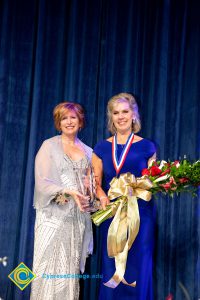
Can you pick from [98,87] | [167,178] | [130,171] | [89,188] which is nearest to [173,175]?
[167,178]

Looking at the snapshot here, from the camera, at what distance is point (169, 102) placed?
378 cm

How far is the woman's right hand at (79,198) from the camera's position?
2908mm

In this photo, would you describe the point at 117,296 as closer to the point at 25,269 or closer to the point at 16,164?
the point at 25,269

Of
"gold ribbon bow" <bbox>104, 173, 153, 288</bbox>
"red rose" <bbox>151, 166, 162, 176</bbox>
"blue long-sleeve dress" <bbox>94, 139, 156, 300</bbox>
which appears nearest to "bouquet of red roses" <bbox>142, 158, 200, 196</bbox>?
"red rose" <bbox>151, 166, 162, 176</bbox>

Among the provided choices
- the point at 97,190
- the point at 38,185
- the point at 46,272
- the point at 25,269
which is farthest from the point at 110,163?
the point at 25,269

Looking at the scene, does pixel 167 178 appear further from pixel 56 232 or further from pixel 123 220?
pixel 56 232

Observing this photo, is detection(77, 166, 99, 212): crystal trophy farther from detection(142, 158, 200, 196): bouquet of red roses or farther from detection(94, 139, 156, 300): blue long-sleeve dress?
detection(142, 158, 200, 196): bouquet of red roses

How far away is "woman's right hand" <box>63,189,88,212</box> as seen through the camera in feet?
9.54

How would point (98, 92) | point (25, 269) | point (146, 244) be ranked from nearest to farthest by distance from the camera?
point (146, 244)
point (25, 269)
point (98, 92)

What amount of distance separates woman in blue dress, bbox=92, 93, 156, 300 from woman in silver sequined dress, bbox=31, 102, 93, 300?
152 mm

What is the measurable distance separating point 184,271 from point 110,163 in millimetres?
1229

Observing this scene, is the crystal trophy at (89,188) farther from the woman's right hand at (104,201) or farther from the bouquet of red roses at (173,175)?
the bouquet of red roses at (173,175)

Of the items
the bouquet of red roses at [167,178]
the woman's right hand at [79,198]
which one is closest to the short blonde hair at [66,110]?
the woman's right hand at [79,198]

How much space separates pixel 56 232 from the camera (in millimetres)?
2998
